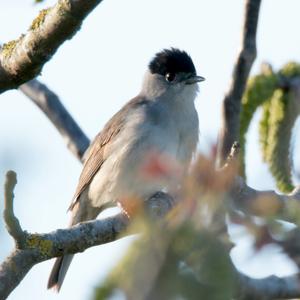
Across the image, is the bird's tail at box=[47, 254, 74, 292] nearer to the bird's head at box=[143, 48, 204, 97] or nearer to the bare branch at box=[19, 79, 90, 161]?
the bare branch at box=[19, 79, 90, 161]

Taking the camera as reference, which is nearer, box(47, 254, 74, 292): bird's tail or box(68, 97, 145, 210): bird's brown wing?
box(47, 254, 74, 292): bird's tail

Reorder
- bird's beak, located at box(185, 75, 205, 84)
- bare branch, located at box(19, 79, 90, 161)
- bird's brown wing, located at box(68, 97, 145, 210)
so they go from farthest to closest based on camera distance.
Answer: bird's beak, located at box(185, 75, 205, 84), bird's brown wing, located at box(68, 97, 145, 210), bare branch, located at box(19, 79, 90, 161)

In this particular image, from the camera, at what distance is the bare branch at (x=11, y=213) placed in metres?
2.04

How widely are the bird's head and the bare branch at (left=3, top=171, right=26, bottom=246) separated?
14.0 feet

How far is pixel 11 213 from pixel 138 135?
12.7ft

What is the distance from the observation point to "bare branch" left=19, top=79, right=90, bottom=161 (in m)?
6.12

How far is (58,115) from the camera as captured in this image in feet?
20.2

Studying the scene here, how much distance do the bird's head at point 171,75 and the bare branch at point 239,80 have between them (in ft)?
8.33

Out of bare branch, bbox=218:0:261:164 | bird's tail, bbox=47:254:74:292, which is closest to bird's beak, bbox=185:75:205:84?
bird's tail, bbox=47:254:74:292

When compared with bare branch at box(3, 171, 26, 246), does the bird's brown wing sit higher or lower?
lower

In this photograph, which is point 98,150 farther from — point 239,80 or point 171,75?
point 239,80

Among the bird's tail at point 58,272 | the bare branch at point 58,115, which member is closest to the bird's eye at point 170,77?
the bare branch at point 58,115

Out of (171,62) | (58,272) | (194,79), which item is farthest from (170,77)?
(58,272)

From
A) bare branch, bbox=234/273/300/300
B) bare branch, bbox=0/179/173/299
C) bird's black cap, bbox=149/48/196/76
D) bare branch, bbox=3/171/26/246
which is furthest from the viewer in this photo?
bird's black cap, bbox=149/48/196/76
